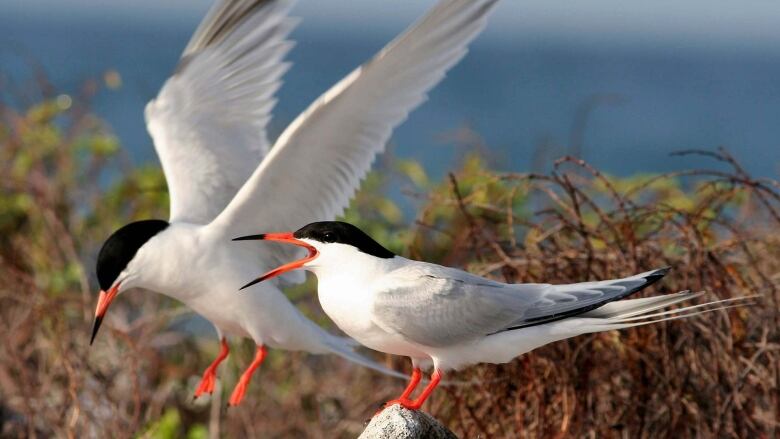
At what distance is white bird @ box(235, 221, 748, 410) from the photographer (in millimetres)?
2789

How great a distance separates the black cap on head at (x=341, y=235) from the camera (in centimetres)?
278

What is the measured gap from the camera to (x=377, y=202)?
6.67m

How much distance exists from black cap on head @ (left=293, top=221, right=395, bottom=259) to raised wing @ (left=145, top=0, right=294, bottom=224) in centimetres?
125

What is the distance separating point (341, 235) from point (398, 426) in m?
0.47

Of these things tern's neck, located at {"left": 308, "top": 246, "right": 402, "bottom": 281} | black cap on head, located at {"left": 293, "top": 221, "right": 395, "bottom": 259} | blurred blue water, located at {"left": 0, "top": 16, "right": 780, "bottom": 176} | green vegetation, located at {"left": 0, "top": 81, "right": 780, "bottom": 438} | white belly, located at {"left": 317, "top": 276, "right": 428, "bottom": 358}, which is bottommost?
blurred blue water, located at {"left": 0, "top": 16, "right": 780, "bottom": 176}

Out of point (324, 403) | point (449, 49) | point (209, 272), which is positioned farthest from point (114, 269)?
point (324, 403)

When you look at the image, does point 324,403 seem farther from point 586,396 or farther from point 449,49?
point 449,49

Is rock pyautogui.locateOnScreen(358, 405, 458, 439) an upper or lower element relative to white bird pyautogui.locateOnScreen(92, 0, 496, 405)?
lower

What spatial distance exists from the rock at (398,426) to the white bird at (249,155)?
0.52m

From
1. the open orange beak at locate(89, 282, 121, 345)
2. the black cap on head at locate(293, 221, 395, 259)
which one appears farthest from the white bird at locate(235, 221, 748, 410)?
the open orange beak at locate(89, 282, 121, 345)

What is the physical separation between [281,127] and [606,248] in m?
3.70

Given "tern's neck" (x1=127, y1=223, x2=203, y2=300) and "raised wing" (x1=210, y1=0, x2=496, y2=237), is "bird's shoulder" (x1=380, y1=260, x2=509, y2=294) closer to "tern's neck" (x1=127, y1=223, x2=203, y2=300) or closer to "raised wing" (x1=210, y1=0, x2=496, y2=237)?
"raised wing" (x1=210, y1=0, x2=496, y2=237)

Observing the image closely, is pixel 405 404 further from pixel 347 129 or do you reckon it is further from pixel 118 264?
pixel 118 264

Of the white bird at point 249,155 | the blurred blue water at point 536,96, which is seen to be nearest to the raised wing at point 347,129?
the white bird at point 249,155
